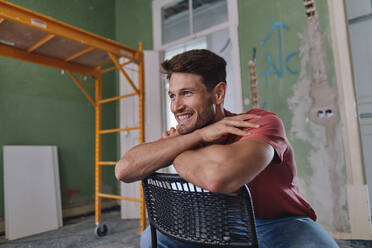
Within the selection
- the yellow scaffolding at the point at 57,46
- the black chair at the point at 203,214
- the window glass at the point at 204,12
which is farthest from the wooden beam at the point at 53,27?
the black chair at the point at 203,214

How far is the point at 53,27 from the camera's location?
2193 mm

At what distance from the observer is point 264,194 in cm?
106

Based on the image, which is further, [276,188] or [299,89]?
[299,89]

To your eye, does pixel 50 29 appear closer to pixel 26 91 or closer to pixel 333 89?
pixel 26 91

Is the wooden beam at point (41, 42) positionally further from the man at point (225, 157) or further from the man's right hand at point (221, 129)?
the man's right hand at point (221, 129)

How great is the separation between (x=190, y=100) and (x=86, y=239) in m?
2.46

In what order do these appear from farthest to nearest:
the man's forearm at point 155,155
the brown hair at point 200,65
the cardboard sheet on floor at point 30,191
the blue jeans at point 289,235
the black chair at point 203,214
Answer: the cardboard sheet on floor at point 30,191 < the brown hair at point 200,65 < the man's forearm at point 155,155 < the blue jeans at point 289,235 < the black chair at point 203,214

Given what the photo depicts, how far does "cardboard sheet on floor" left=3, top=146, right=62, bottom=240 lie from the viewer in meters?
2.98

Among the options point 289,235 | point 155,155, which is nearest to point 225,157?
point 155,155

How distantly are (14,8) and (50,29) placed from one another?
29 cm

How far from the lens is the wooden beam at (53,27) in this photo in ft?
6.33

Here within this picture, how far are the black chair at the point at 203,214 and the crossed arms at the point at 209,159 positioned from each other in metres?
0.04

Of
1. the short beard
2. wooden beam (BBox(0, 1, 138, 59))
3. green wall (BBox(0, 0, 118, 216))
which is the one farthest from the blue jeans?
green wall (BBox(0, 0, 118, 216))

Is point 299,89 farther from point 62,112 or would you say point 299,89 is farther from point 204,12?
point 62,112
